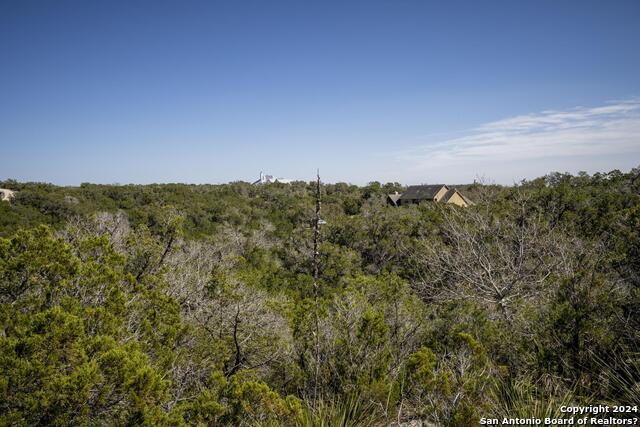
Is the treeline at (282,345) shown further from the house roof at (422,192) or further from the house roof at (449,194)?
the house roof at (422,192)

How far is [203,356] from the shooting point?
6188 millimetres

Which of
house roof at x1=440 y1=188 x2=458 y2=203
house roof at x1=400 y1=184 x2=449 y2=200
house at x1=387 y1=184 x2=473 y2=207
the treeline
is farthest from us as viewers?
house roof at x1=400 y1=184 x2=449 y2=200

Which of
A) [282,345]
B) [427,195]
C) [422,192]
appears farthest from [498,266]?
[422,192]

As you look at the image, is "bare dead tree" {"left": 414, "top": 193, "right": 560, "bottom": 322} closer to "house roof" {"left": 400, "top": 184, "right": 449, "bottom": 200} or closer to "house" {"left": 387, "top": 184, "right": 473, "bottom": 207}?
"house" {"left": 387, "top": 184, "right": 473, "bottom": 207}

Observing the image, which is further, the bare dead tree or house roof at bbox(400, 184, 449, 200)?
house roof at bbox(400, 184, 449, 200)

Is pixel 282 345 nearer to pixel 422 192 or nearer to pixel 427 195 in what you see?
pixel 427 195

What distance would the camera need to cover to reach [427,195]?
4978cm

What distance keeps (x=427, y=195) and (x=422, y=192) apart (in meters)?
1.55

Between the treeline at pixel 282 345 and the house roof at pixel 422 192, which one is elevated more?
the house roof at pixel 422 192

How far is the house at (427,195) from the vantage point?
48.6m

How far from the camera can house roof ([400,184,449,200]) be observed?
163ft

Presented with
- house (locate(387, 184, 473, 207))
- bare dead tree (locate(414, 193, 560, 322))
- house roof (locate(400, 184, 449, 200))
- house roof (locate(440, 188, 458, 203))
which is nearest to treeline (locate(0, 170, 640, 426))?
bare dead tree (locate(414, 193, 560, 322))

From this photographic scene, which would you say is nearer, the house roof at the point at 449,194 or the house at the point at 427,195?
the house roof at the point at 449,194

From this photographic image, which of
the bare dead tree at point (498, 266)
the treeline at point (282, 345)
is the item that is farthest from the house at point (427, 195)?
the treeline at point (282, 345)
